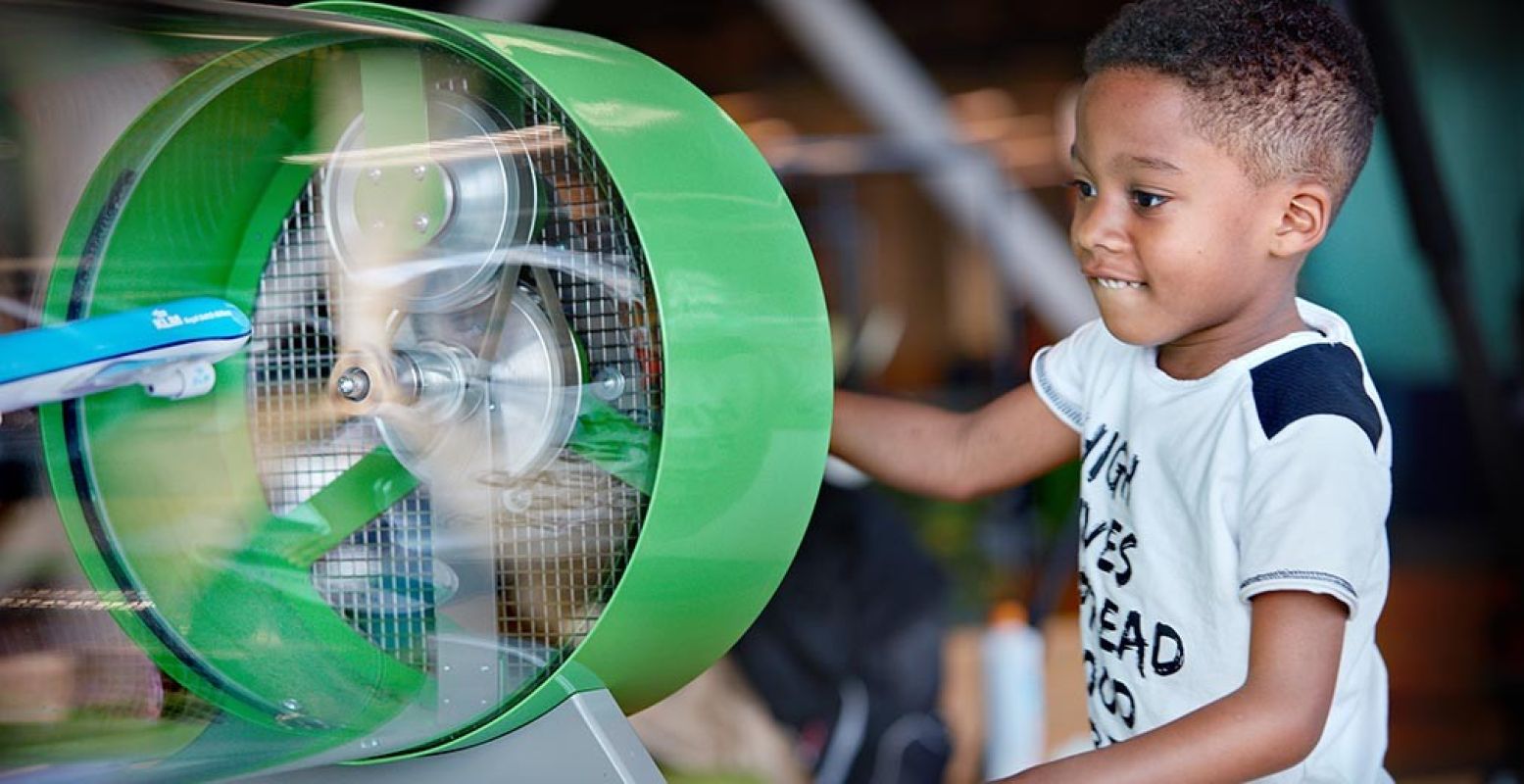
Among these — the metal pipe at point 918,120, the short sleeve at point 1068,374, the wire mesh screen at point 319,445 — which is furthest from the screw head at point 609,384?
the metal pipe at point 918,120

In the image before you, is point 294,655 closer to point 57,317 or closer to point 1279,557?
point 57,317

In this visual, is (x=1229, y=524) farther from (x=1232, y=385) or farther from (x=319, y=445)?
(x=319, y=445)

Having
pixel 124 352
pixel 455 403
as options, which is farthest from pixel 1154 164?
pixel 124 352

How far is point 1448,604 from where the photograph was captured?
341 cm

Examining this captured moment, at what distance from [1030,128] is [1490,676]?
4.06 m

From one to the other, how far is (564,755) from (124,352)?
0.26 meters

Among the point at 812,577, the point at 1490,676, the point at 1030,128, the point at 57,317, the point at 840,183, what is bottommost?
the point at 1490,676

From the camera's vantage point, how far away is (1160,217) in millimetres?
917

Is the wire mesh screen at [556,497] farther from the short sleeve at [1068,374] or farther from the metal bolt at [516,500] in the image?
the short sleeve at [1068,374]

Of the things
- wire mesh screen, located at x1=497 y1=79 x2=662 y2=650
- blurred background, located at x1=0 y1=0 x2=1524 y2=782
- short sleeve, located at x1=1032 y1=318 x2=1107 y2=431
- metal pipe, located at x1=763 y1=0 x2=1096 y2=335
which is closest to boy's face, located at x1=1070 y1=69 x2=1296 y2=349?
short sleeve, located at x1=1032 y1=318 x2=1107 y2=431

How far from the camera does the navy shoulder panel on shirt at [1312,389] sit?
0.90 metres

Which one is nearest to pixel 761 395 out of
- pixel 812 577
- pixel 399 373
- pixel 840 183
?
pixel 399 373

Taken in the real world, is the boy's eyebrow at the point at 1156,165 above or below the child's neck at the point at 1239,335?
above

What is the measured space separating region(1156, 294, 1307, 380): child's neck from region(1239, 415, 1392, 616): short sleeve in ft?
0.31
